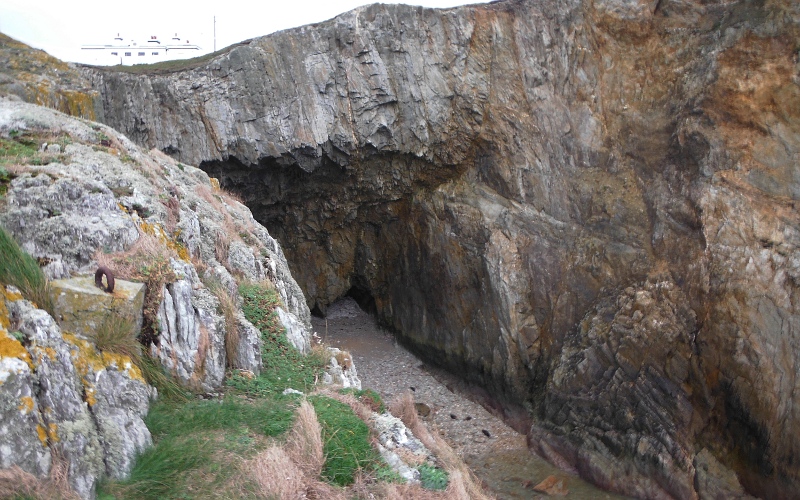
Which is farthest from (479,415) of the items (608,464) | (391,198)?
(391,198)

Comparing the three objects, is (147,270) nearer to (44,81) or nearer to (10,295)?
(10,295)

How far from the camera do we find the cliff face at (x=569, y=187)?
45.6 feet

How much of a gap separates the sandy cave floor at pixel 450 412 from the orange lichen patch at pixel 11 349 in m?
11.6

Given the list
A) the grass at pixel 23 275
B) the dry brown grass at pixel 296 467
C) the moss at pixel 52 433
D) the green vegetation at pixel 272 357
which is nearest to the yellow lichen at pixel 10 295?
the grass at pixel 23 275

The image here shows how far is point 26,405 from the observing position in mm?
4090

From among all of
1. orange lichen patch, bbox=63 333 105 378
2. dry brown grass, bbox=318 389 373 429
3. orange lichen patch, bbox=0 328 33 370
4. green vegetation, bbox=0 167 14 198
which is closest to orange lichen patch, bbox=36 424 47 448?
orange lichen patch, bbox=0 328 33 370

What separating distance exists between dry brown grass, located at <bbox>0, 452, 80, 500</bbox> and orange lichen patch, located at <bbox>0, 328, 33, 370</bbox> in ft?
2.45

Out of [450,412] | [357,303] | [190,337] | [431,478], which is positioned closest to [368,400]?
[431,478]

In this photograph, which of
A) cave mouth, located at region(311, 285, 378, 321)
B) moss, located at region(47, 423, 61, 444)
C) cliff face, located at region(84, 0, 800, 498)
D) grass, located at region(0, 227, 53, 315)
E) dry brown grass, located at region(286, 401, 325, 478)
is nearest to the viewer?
moss, located at region(47, 423, 61, 444)

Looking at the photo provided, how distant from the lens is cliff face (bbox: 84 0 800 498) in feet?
45.6

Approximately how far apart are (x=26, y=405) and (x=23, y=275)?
1471 millimetres

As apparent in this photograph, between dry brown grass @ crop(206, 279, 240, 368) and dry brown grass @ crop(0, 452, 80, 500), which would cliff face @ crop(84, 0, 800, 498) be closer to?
dry brown grass @ crop(206, 279, 240, 368)

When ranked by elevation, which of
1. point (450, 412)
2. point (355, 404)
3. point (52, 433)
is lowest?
point (450, 412)

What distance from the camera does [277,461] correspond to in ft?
16.5
